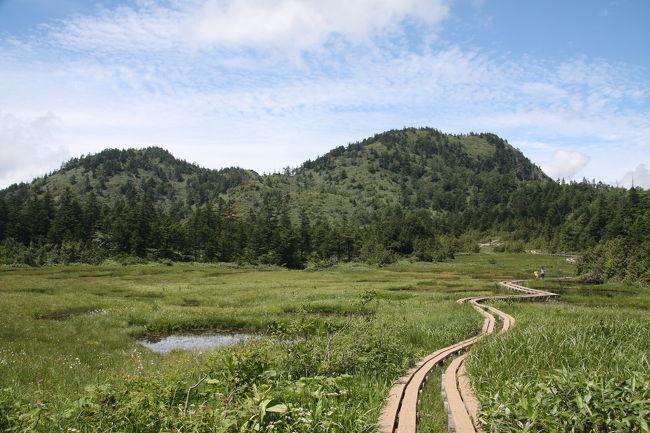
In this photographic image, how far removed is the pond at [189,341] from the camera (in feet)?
68.3

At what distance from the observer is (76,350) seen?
17438 millimetres

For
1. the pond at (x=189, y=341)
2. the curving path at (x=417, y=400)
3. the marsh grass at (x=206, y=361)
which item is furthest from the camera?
the pond at (x=189, y=341)

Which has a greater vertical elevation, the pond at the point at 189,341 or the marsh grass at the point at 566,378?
the marsh grass at the point at 566,378

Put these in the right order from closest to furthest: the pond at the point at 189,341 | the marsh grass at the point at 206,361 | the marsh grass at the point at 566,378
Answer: the marsh grass at the point at 566,378, the marsh grass at the point at 206,361, the pond at the point at 189,341

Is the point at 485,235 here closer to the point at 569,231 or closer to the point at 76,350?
the point at 569,231

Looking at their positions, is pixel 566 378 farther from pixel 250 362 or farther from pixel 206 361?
pixel 206 361

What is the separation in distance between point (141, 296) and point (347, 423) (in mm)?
39367

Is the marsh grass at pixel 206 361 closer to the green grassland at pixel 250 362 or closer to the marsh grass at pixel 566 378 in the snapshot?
the green grassland at pixel 250 362

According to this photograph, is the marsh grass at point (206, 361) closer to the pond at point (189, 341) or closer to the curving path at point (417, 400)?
the curving path at point (417, 400)

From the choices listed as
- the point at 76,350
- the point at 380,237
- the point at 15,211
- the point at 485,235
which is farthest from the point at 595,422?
the point at 485,235

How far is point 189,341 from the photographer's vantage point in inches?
882

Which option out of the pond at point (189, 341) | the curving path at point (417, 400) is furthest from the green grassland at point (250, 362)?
the pond at point (189, 341)

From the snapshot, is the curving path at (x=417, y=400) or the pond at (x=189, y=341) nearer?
the curving path at (x=417, y=400)

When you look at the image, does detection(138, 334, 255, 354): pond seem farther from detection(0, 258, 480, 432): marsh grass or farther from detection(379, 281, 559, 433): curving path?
detection(379, 281, 559, 433): curving path
